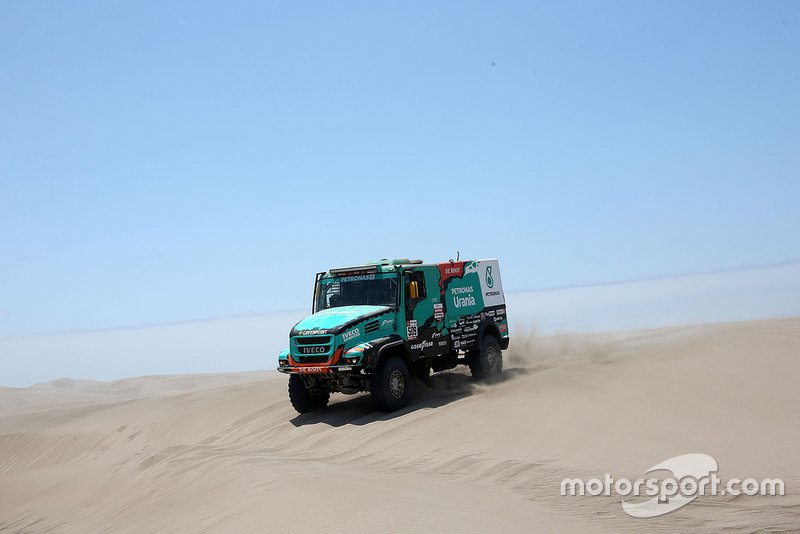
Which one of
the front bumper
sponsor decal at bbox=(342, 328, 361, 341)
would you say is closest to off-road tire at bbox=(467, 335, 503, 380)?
sponsor decal at bbox=(342, 328, 361, 341)

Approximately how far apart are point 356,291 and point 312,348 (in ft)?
5.72

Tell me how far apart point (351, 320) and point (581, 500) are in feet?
21.4

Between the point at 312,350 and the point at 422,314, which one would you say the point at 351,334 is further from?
the point at 422,314

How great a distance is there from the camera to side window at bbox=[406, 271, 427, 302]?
1451 centimetres

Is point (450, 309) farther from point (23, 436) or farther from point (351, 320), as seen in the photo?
point (23, 436)

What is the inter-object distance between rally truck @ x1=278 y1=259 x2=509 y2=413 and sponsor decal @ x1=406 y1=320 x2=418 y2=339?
0.03 ft

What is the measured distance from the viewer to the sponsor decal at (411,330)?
1442 cm

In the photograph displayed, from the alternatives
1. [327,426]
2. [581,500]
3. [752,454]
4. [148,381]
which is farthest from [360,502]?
[148,381]

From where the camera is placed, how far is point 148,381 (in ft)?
111

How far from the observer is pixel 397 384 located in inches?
551

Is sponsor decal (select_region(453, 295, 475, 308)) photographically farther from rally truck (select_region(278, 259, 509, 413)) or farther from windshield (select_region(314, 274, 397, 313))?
windshield (select_region(314, 274, 397, 313))

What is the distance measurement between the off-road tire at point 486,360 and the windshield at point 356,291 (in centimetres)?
317

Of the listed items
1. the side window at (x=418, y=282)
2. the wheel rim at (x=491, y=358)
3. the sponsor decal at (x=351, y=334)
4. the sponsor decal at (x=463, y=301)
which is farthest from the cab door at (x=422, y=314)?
the wheel rim at (x=491, y=358)

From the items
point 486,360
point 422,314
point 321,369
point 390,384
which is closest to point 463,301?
point 486,360
